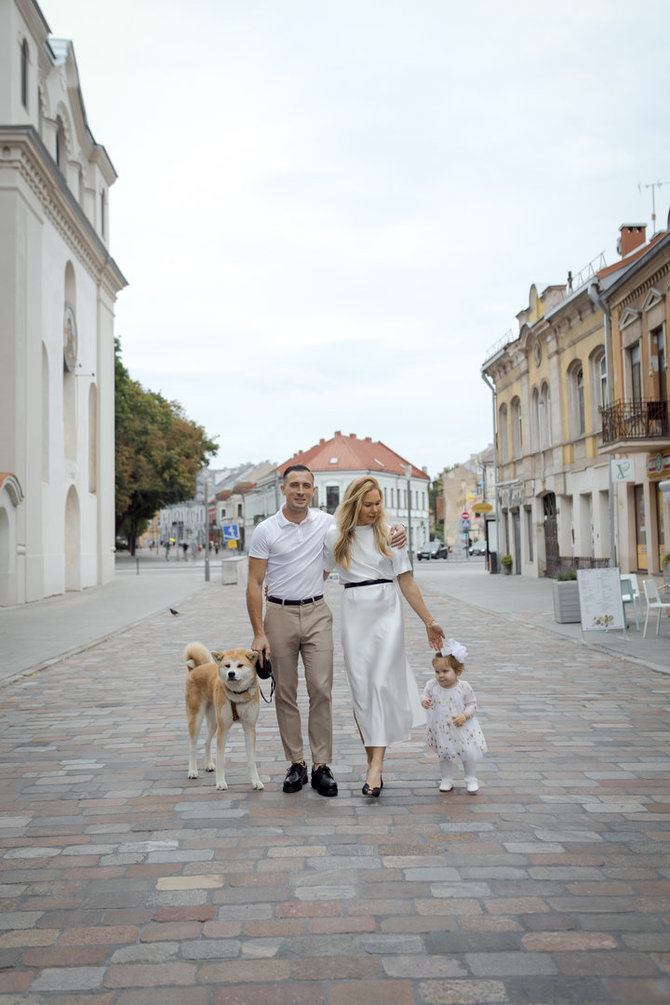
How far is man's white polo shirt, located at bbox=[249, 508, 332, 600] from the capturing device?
5.52 meters

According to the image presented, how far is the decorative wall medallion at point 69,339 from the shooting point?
1185 inches

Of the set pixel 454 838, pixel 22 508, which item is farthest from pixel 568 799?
pixel 22 508

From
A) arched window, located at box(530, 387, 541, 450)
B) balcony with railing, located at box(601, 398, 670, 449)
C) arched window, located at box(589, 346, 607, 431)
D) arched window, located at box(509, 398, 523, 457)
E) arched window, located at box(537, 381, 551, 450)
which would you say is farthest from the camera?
arched window, located at box(509, 398, 523, 457)

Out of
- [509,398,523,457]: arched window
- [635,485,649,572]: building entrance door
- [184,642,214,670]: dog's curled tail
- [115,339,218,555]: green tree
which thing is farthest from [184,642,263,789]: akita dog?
[115,339,218,555]: green tree

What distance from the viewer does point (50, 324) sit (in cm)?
2778

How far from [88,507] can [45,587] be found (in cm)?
745

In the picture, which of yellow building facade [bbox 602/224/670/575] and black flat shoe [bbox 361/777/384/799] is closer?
black flat shoe [bbox 361/777/384/799]

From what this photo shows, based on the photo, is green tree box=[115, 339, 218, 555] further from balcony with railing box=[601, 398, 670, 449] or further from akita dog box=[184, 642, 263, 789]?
akita dog box=[184, 642, 263, 789]

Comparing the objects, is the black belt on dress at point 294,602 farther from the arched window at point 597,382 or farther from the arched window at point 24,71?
the arched window at point 24,71

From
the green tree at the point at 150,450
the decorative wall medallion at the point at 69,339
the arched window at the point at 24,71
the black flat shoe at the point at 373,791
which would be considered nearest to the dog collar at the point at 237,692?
the black flat shoe at the point at 373,791

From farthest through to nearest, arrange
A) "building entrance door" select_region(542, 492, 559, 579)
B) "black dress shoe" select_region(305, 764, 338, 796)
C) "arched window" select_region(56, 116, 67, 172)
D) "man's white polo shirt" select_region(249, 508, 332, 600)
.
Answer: "building entrance door" select_region(542, 492, 559, 579), "arched window" select_region(56, 116, 67, 172), "man's white polo shirt" select_region(249, 508, 332, 600), "black dress shoe" select_region(305, 764, 338, 796)

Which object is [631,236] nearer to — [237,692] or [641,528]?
[641,528]

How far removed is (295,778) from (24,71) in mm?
25660

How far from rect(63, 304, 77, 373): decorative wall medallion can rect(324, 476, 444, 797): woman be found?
86.8ft
